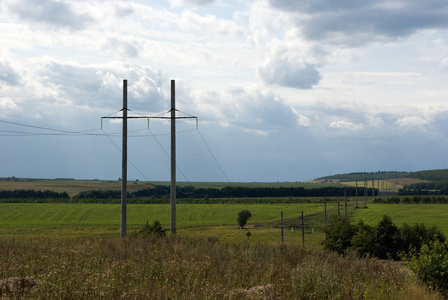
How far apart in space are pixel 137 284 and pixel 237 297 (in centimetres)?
202

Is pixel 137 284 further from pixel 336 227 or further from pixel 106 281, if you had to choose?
pixel 336 227

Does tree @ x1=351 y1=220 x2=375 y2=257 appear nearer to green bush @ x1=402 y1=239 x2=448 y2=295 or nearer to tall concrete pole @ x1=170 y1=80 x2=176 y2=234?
tall concrete pole @ x1=170 y1=80 x2=176 y2=234

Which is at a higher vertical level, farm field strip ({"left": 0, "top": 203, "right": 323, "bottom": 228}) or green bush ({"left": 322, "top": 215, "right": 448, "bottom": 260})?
green bush ({"left": 322, "top": 215, "right": 448, "bottom": 260})

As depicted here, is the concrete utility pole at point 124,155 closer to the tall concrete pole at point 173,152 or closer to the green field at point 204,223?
the tall concrete pole at point 173,152

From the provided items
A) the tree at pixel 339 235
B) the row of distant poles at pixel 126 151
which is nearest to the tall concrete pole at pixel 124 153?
the row of distant poles at pixel 126 151

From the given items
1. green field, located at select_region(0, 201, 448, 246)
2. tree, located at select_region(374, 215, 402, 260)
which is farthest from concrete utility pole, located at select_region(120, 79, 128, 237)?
tree, located at select_region(374, 215, 402, 260)

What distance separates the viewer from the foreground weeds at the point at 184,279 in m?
7.50

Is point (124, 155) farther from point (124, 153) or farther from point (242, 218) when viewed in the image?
point (242, 218)

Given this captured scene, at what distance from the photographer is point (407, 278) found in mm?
10297

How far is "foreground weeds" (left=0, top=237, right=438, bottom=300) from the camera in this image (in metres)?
7.50

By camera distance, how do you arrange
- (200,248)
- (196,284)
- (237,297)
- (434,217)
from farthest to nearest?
(434,217) < (200,248) < (196,284) < (237,297)

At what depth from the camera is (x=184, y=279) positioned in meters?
8.95

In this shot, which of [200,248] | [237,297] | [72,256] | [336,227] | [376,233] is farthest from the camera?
[376,233]

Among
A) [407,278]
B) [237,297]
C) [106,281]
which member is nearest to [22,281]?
[106,281]
